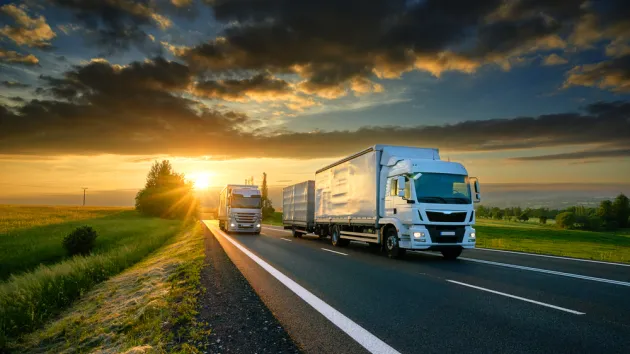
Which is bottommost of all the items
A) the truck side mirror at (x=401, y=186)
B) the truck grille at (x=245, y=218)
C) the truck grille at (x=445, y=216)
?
the truck grille at (x=245, y=218)

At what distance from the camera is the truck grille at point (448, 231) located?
40.9 feet

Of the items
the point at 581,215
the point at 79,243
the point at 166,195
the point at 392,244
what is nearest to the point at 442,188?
the point at 392,244

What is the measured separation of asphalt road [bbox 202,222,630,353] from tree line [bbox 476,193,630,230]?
6830 centimetres

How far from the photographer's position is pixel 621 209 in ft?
269

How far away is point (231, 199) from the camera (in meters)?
29.7

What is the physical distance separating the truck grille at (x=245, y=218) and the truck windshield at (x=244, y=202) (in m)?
0.61

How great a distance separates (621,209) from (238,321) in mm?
100836

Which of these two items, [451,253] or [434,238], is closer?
[434,238]

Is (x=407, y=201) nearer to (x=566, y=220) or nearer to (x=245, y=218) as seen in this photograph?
(x=245, y=218)

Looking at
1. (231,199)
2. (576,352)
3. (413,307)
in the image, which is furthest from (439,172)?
(231,199)

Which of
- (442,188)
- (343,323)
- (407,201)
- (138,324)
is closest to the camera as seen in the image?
(343,323)

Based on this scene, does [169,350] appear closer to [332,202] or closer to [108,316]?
[108,316]

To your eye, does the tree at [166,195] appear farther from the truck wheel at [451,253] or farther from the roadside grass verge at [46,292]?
the truck wheel at [451,253]

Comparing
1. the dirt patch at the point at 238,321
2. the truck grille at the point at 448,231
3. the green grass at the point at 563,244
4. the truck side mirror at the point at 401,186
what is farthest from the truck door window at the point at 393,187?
the green grass at the point at 563,244
